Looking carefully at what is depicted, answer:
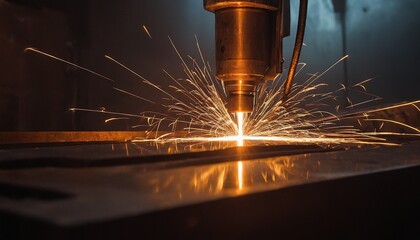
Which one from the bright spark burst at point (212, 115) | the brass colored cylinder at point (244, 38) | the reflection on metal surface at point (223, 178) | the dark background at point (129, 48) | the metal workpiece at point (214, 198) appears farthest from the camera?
the bright spark burst at point (212, 115)

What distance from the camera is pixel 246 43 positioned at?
1.18 metres

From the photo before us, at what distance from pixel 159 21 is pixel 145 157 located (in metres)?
1.32

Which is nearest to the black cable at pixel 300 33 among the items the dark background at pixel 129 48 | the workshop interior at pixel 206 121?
the workshop interior at pixel 206 121

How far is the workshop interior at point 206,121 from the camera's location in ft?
1.76

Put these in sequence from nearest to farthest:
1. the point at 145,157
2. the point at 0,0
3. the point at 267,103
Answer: the point at 145,157
the point at 0,0
the point at 267,103

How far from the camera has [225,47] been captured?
47.3 inches

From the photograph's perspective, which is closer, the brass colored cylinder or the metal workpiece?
the metal workpiece

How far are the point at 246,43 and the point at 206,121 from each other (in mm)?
1197

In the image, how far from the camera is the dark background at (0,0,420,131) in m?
1.68

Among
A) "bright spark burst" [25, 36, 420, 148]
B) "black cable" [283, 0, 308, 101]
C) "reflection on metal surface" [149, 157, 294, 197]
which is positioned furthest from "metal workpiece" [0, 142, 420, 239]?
"bright spark burst" [25, 36, 420, 148]

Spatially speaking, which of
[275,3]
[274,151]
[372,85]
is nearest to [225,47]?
[275,3]

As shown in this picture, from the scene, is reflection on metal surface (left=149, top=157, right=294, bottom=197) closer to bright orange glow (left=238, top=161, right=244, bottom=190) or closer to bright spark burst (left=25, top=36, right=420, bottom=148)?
bright orange glow (left=238, top=161, right=244, bottom=190)

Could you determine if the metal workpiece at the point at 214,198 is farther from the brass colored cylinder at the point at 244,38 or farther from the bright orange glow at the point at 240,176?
the brass colored cylinder at the point at 244,38

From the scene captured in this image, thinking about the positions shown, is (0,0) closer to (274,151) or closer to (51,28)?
(51,28)
